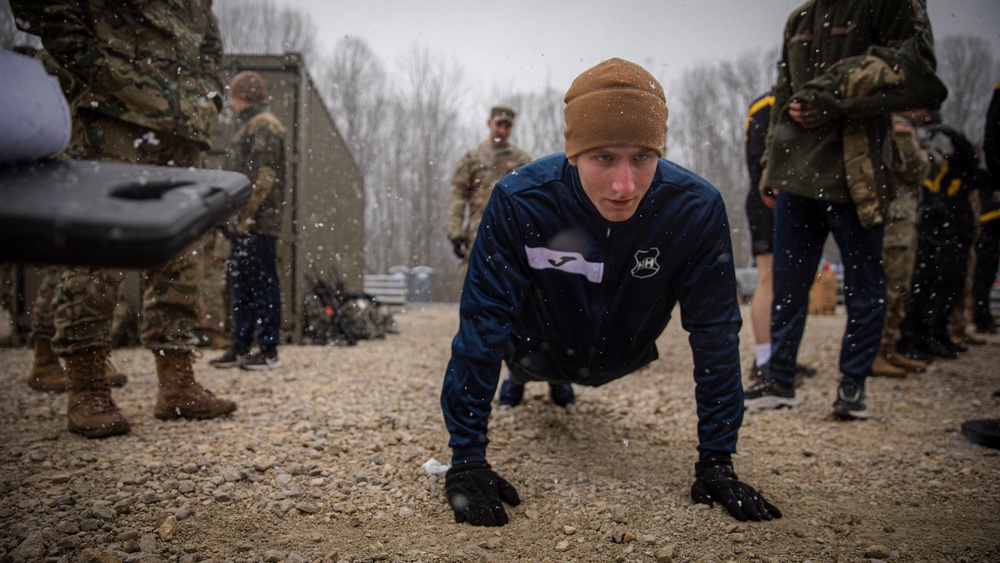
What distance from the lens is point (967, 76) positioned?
17.1 ft

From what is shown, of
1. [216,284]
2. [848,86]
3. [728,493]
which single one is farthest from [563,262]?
[216,284]

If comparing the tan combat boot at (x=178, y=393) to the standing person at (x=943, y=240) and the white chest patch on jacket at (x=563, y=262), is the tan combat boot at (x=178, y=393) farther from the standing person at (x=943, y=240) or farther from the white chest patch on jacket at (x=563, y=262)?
the standing person at (x=943, y=240)

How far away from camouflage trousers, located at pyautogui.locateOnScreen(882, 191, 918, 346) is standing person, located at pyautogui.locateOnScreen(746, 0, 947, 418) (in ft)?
5.51

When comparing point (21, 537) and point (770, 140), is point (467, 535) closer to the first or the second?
point (21, 537)

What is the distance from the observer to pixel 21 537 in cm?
148

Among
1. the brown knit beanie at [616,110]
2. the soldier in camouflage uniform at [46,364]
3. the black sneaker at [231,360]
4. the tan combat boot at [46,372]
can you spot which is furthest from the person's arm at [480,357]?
the black sneaker at [231,360]

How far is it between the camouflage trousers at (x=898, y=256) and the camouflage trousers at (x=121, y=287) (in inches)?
180

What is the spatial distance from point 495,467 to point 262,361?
293 centimetres

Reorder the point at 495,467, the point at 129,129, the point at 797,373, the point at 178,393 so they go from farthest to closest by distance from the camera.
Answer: the point at 797,373 < the point at 178,393 < the point at 129,129 < the point at 495,467

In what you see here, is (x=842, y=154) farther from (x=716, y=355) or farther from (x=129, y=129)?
(x=129, y=129)

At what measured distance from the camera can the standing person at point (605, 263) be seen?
5.67 ft

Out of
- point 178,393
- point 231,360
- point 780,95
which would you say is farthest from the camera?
point 231,360

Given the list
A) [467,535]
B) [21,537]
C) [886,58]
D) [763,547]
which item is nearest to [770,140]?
[886,58]

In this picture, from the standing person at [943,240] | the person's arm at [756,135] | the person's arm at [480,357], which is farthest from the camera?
the standing person at [943,240]
